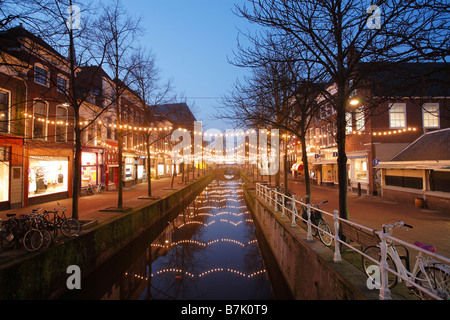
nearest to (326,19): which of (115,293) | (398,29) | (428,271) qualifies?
(398,29)

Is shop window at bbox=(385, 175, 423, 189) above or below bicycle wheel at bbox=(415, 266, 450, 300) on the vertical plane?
above

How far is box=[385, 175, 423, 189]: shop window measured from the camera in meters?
13.7

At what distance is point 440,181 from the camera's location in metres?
12.4

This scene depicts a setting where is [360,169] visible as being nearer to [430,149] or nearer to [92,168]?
[430,149]

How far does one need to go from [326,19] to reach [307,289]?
641cm

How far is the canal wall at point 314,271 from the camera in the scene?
11.7 feet

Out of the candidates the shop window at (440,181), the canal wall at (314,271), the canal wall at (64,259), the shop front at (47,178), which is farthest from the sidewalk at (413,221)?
the shop front at (47,178)

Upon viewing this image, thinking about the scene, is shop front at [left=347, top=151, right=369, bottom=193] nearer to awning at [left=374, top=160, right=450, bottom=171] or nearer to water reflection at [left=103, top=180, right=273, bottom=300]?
awning at [left=374, top=160, right=450, bottom=171]

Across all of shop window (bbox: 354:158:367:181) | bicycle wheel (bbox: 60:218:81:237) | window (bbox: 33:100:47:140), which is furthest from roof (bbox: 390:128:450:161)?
window (bbox: 33:100:47:140)

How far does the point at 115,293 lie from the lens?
7.09 metres

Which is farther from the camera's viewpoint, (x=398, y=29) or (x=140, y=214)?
(x=140, y=214)

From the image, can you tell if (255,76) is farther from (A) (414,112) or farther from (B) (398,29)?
(A) (414,112)

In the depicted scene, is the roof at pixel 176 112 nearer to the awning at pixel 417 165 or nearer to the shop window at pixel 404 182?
the awning at pixel 417 165

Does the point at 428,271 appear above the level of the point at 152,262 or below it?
above
